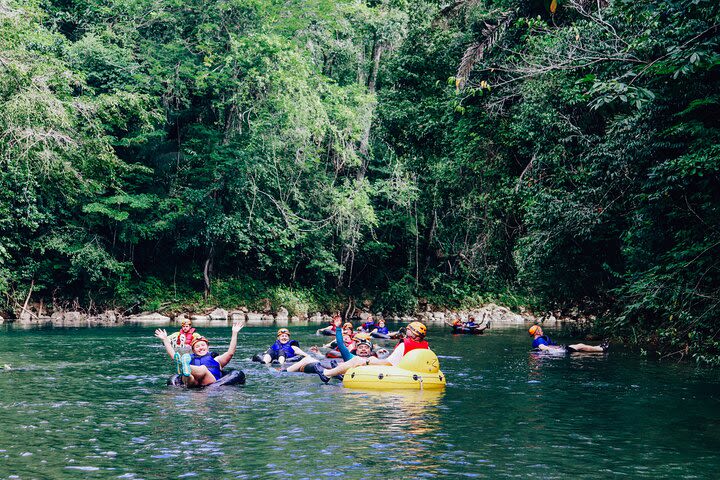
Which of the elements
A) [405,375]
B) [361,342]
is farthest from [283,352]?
[405,375]

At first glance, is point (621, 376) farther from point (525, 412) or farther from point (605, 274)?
point (605, 274)

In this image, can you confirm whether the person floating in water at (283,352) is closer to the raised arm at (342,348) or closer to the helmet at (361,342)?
the helmet at (361,342)

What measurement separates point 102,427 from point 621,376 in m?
10.9

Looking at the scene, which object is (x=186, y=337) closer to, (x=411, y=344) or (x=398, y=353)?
(x=398, y=353)

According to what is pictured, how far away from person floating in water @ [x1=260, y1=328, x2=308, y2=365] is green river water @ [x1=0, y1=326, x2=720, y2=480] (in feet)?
1.50

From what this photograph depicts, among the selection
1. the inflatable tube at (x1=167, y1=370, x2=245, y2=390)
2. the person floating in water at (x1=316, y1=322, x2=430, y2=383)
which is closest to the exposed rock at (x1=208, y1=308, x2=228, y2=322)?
the person floating in water at (x1=316, y1=322, x2=430, y2=383)

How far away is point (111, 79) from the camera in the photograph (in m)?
35.3

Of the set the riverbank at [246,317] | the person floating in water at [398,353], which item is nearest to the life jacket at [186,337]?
the person floating in water at [398,353]

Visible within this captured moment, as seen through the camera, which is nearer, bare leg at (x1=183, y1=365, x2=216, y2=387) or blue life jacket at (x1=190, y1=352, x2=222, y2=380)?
bare leg at (x1=183, y1=365, x2=216, y2=387)

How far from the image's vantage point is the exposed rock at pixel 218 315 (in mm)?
37125

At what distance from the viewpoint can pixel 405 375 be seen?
1427 centimetres

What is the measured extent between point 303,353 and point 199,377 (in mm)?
4666

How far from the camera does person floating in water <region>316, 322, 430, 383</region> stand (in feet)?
47.4

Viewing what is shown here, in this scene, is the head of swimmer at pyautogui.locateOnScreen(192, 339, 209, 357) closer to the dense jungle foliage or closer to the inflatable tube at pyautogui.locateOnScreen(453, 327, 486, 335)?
the dense jungle foliage
